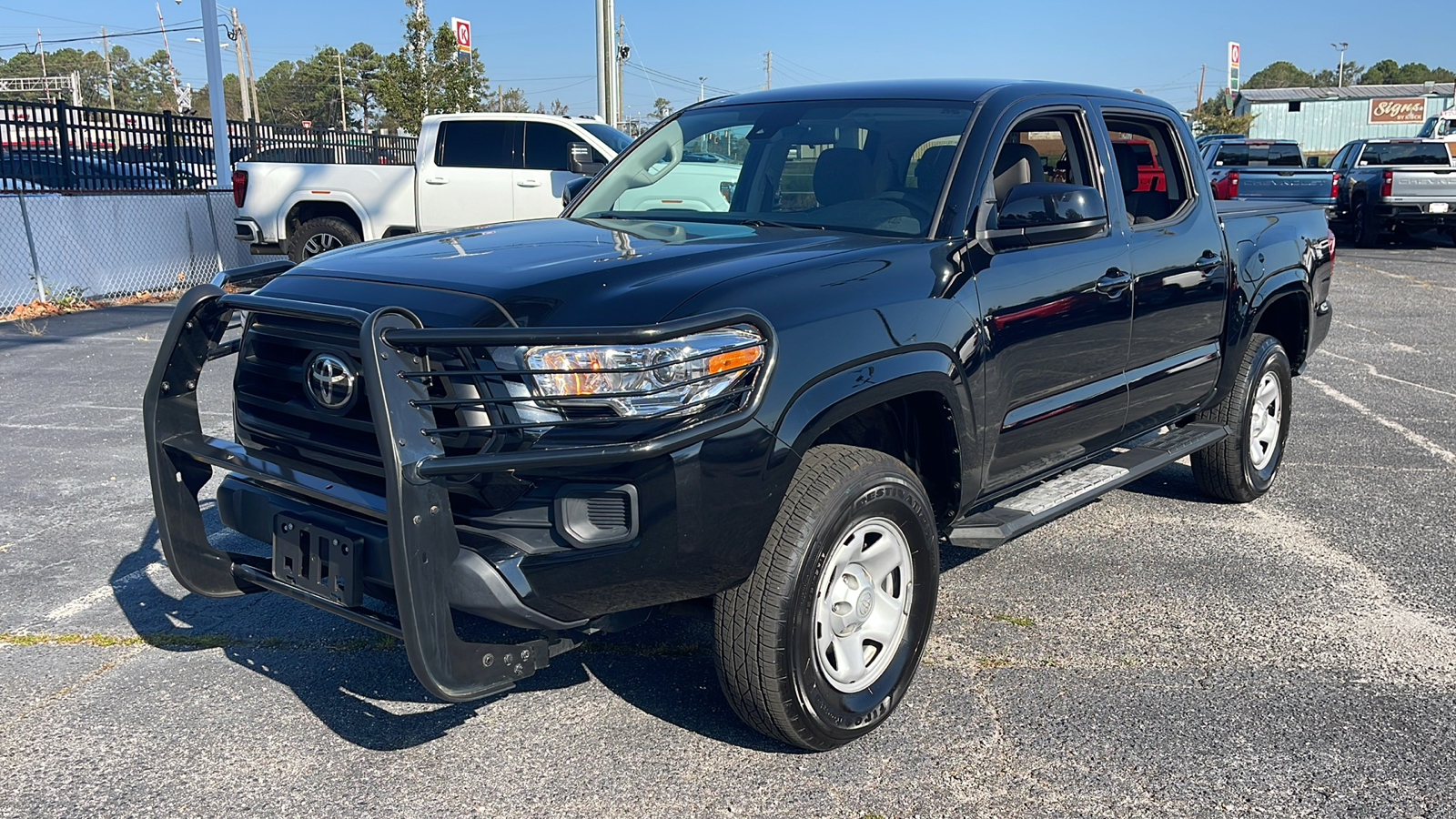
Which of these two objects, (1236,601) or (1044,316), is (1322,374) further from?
(1044,316)

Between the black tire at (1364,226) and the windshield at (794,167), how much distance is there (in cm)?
1887

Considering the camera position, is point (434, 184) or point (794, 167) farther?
point (434, 184)

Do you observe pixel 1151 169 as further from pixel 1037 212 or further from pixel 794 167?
pixel 794 167

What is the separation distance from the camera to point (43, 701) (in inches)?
144

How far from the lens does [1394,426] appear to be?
757 centimetres

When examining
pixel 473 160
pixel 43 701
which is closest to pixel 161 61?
pixel 473 160

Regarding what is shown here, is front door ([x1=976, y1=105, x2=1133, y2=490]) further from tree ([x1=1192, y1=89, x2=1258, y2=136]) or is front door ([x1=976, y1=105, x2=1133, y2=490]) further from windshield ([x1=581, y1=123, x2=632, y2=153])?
tree ([x1=1192, y1=89, x2=1258, y2=136])

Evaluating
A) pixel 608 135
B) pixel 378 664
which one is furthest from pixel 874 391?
pixel 608 135

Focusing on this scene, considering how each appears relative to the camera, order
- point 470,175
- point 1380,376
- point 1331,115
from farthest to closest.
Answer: point 1331,115 → point 470,175 → point 1380,376

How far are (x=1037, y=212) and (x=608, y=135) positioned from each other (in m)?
9.57

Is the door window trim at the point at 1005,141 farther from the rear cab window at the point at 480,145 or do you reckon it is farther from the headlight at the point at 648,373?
the rear cab window at the point at 480,145

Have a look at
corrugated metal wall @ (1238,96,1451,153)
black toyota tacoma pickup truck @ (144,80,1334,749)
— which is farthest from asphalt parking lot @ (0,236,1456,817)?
corrugated metal wall @ (1238,96,1451,153)

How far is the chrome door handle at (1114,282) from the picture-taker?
14.3 feet

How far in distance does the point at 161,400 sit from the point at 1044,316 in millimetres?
2821
